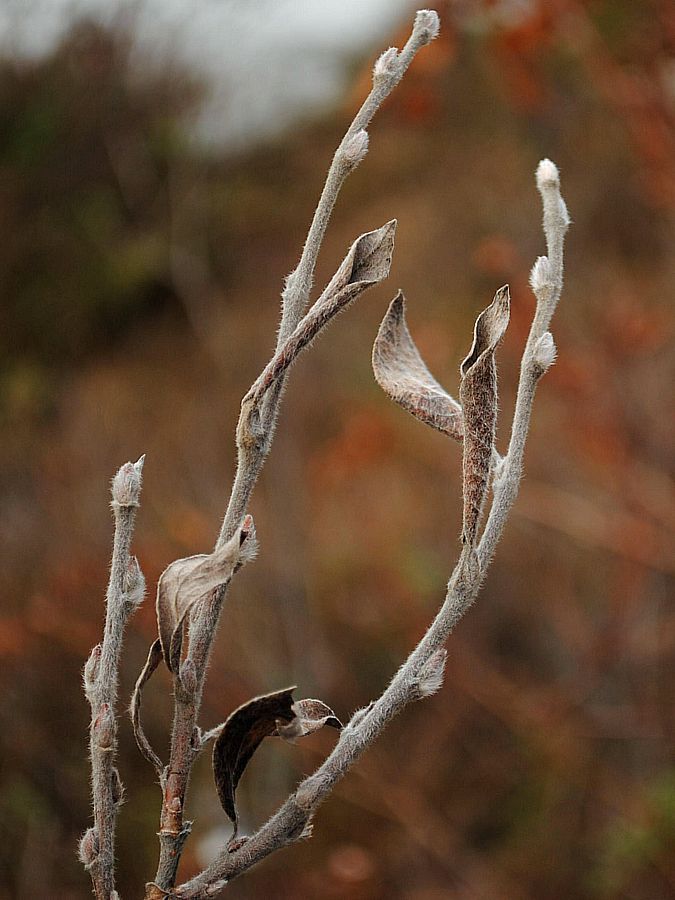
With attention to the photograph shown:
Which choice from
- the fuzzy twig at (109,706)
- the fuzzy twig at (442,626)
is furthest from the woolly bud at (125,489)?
the fuzzy twig at (442,626)

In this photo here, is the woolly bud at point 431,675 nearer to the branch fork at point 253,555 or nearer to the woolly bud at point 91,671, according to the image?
the branch fork at point 253,555

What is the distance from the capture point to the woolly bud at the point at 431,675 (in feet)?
0.96

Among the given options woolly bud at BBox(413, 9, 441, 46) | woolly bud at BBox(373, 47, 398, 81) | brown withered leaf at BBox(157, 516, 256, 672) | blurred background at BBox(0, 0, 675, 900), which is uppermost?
woolly bud at BBox(413, 9, 441, 46)

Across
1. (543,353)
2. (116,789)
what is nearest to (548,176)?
(543,353)

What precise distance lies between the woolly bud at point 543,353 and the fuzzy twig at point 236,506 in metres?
0.07

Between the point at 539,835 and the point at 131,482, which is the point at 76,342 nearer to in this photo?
the point at 539,835

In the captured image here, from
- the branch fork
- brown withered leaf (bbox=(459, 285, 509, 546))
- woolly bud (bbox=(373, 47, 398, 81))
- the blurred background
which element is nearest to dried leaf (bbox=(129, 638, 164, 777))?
the branch fork

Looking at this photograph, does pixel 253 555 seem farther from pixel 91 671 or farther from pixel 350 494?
pixel 350 494

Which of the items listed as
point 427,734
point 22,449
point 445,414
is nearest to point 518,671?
point 427,734

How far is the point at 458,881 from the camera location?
166 cm

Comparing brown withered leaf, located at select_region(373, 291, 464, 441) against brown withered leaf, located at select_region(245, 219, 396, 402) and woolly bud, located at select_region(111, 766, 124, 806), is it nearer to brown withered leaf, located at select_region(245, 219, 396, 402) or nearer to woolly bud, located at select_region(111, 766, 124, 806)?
brown withered leaf, located at select_region(245, 219, 396, 402)

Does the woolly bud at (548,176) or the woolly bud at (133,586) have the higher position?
the woolly bud at (548,176)

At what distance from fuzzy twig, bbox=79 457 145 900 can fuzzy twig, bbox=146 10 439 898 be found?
0.02 m

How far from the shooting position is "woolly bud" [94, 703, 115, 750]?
297 millimetres
